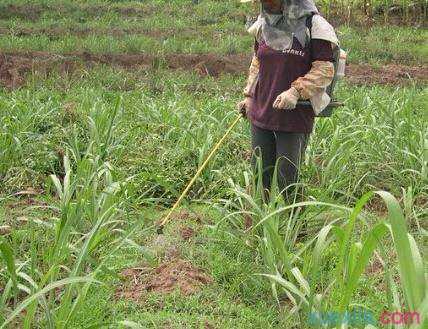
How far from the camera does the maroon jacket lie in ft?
10.9

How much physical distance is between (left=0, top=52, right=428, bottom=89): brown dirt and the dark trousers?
5.11 metres

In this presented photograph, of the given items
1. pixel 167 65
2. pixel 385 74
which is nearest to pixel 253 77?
pixel 167 65

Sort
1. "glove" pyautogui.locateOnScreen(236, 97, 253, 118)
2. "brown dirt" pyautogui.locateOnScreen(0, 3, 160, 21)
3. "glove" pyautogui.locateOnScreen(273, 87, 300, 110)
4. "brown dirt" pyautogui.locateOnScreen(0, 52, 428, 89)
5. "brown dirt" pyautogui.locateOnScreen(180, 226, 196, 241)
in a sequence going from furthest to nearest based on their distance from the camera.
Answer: "brown dirt" pyautogui.locateOnScreen(0, 3, 160, 21)
"brown dirt" pyautogui.locateOnScreen(0, 52, 428, 89)
"glove" pyautogui.locateOnScreen(236, 97, 253, 118)
"brown dirt" pyautogui.locateOnScreen(180, 226, 196, 241)
"glove" pyautogui.locateOnScreen(273, 87, 300, 110)

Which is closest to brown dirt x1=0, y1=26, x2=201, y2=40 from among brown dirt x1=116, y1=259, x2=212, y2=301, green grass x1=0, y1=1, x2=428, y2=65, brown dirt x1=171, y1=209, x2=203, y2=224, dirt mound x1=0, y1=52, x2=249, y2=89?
green grass x1=0, y1=1, x2=428, y2=65

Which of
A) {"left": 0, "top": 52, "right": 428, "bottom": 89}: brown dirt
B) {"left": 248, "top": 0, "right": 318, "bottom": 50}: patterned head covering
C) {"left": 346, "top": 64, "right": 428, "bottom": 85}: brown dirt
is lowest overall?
{"left": 346, "top": 64, "right": 428, "bottom": 85}: brown dirt

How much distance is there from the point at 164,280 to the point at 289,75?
1244 mm

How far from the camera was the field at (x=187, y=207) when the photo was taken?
234cm

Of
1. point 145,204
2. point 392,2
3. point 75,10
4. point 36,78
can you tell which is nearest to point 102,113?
point 145,204

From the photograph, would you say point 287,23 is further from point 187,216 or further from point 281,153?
point 187,216

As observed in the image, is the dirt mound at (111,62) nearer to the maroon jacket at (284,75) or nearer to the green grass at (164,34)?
the green grass at (164,34)

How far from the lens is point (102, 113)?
4.88 m

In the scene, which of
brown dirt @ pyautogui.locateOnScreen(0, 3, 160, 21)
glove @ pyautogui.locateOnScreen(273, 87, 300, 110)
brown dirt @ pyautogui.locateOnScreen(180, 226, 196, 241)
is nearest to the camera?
glove @ pyautogui.locateOnScreen(273, 87, 300, 110)

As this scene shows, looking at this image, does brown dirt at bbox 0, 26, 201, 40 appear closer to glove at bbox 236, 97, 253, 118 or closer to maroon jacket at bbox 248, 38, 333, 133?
glove at bbox 236, 97, 253, 118

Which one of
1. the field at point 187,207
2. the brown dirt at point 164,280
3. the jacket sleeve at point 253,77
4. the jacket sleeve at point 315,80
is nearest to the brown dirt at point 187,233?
the field at point 187,207
